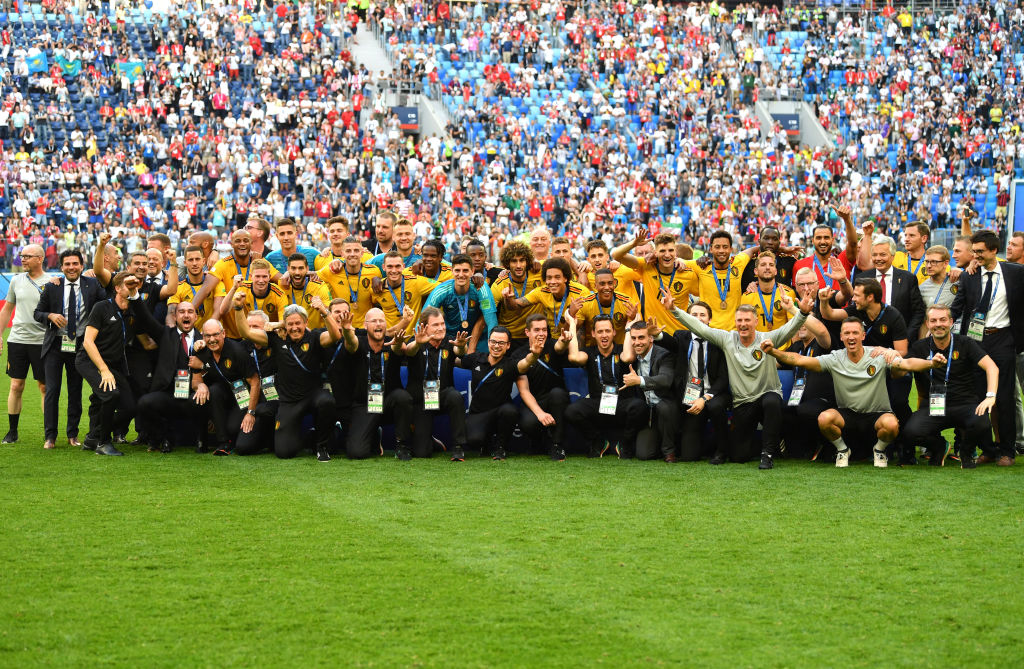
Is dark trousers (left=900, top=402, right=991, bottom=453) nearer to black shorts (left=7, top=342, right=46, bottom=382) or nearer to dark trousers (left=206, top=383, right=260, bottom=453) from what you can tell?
dark trousers (left=206, top=383, right=260, bottom=453)

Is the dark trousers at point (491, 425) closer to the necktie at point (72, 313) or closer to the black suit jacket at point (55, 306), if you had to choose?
the black suit jacket at point (55, 306)

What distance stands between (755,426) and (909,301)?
1.67m

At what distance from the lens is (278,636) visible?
5387mm

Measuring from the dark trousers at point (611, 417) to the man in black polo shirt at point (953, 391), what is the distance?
214 cm

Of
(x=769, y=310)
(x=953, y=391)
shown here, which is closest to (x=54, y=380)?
(x=769, y=310)

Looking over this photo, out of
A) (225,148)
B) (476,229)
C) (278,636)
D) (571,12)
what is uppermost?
(571,12)

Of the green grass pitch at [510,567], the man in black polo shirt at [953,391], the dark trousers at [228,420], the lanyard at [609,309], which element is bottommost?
the green grass pitch at [510,567]

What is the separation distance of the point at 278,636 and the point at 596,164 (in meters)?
28.2

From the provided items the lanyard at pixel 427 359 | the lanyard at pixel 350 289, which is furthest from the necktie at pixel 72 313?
the lanyard at pixel 427 359

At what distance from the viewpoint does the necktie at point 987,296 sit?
31.7 ft

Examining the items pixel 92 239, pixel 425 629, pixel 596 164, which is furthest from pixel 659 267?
pixel 596 164

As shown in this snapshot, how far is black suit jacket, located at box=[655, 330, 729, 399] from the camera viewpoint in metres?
10.1

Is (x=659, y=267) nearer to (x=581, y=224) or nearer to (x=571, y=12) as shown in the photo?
(x=581, y=224)

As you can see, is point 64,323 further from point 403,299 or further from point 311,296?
point 403,299
